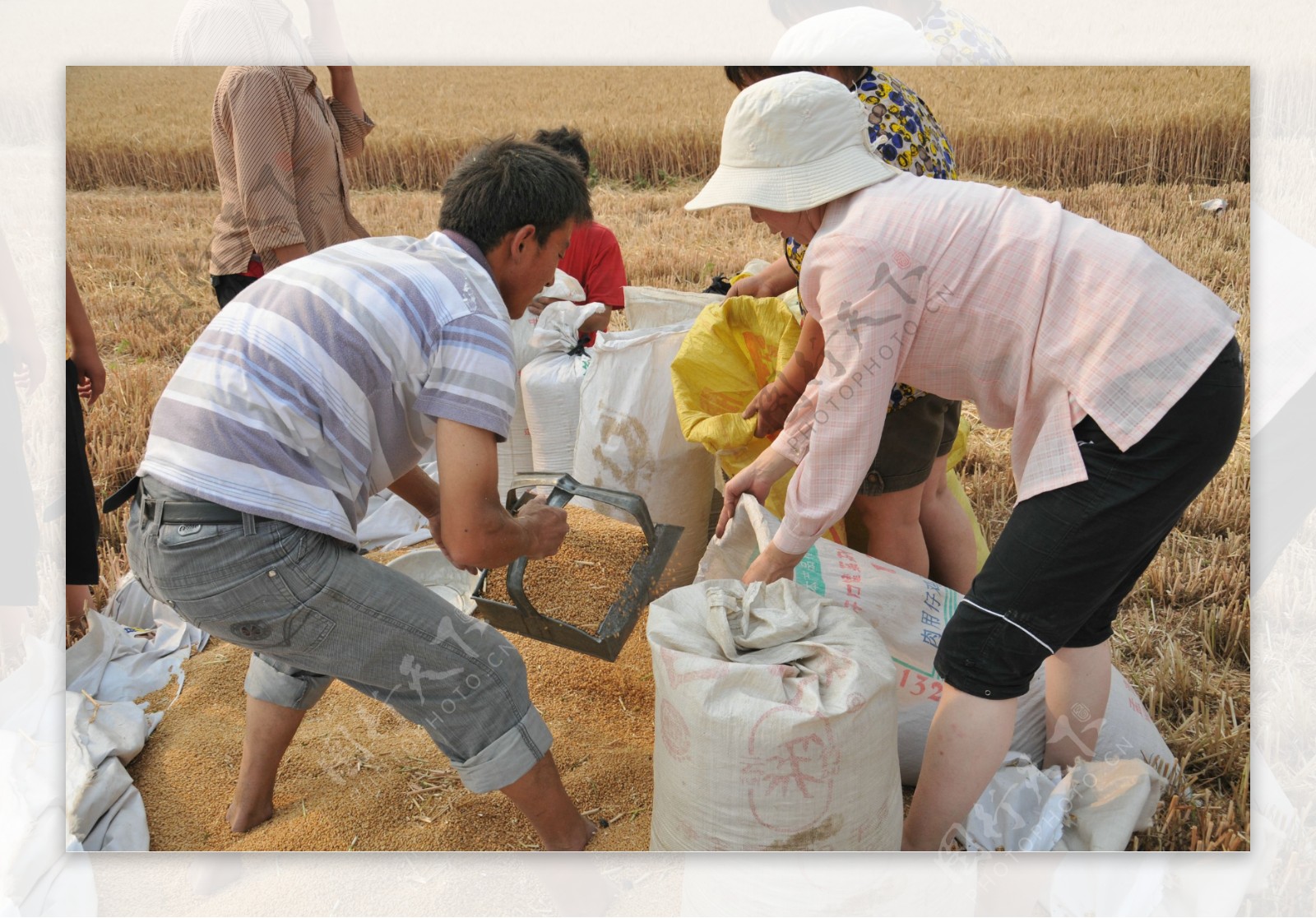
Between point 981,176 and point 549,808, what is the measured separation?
2459mm

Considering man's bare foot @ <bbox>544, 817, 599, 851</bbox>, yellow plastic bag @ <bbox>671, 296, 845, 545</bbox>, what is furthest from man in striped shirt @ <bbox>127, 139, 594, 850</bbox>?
yellow plastic bag @ <bbox>671, 296, 845, 545</bbox>

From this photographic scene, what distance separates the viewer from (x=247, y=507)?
1.54 m

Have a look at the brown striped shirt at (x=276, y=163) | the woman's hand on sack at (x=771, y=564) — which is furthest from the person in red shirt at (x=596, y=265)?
the woman's hand on sack at (x=771, y=564)

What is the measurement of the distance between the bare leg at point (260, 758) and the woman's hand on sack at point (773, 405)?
1.16m

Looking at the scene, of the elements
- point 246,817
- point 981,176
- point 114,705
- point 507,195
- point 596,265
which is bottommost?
point 246,817

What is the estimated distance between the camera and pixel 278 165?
266 centimetres

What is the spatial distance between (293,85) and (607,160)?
1.58 m

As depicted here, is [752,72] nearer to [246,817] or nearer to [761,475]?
[761,475]

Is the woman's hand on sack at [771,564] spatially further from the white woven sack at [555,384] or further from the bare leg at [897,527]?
the white woven sack at [555,384]

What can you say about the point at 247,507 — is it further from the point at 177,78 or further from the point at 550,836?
A: the point at 177,78

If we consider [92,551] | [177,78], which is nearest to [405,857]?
[92,551]

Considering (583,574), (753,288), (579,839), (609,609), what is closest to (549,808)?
(579,839)

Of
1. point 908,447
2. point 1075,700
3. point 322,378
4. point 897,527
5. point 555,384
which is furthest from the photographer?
point 555,384

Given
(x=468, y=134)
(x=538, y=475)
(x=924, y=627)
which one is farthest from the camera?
(x=468, y=134)
